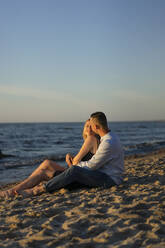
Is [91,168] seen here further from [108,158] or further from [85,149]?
[85,149]


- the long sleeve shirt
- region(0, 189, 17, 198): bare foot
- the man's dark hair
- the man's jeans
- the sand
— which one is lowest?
the sand

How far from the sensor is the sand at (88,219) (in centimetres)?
271

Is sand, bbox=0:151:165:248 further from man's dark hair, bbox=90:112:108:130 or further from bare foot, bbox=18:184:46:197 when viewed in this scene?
man's dark hair, bbox=90:112:108:130

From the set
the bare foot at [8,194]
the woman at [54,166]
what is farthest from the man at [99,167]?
the bare foot at [8,194]

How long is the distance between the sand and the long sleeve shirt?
350 millimetres

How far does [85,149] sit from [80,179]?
1.90 ft

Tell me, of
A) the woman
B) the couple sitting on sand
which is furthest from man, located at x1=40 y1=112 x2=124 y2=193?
the woman

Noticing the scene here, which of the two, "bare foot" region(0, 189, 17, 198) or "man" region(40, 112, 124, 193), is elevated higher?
"man" region(40, 112, 124, 193)

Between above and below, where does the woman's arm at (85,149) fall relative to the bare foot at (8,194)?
above

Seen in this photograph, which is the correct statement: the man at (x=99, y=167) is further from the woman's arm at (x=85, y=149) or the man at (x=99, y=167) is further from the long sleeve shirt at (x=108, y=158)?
the woman's arm at (x=85, y=149)

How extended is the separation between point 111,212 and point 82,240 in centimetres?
84

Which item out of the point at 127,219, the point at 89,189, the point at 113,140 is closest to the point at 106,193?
the point at 89,189

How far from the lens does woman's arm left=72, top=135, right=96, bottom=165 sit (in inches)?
195

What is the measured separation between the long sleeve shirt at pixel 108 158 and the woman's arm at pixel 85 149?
155 mm
